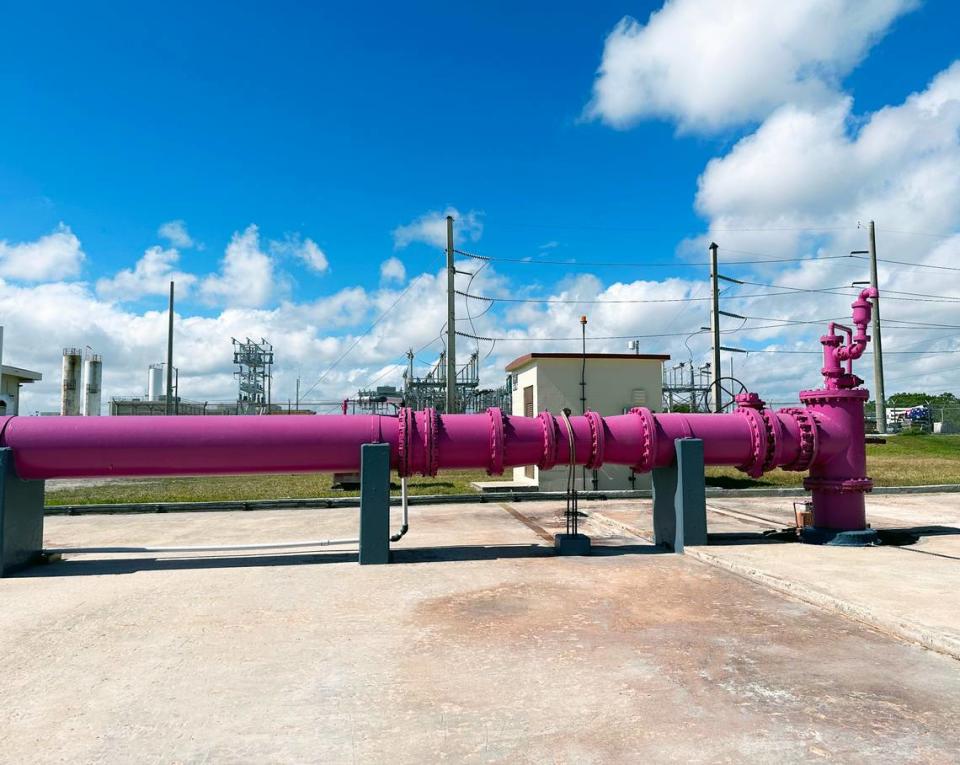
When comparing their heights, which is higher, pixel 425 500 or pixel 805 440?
pixel 805 440

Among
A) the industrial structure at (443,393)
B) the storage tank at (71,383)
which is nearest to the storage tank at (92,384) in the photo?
the storage tank at (71,383)

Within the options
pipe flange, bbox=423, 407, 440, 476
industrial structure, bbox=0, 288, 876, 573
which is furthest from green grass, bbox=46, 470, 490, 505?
pipe flange, bbox=423, 407, 440, 476

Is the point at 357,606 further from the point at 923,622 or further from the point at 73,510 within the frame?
the point at 73,510

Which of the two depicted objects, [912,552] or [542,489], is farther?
[542,489]

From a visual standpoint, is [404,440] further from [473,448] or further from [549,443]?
[549,443]

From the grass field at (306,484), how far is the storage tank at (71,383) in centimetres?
3080

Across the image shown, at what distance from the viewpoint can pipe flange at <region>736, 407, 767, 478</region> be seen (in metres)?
10.4

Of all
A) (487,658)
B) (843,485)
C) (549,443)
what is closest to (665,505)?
(549,443)

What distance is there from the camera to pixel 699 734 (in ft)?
13.3

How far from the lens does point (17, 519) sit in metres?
9.26

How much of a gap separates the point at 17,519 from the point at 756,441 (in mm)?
10942

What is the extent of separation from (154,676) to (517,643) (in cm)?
293

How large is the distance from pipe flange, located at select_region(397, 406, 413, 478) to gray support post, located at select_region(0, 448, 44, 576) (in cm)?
521

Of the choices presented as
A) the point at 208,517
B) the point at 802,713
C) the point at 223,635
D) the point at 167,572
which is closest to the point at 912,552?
the point at 802,713
